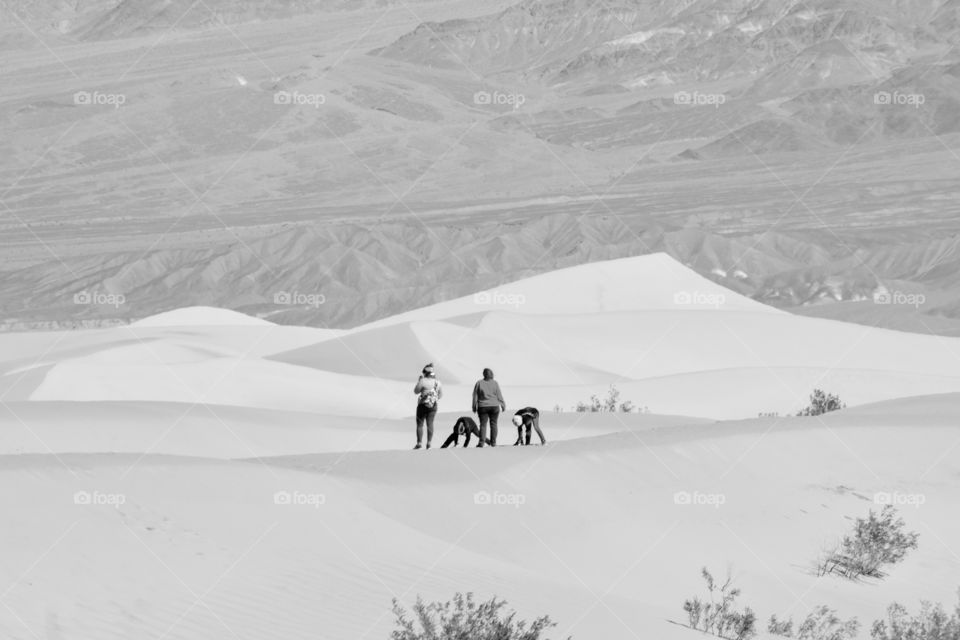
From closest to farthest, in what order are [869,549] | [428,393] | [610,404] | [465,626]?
1. [465,626]
2. [869,549]
3. [428,393]
4. [610,404]

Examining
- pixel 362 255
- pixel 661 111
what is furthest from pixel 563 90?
pixel 362 255

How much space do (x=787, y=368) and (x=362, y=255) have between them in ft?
192

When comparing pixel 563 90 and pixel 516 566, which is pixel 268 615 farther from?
pixel 563 90

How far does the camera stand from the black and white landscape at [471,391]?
9562mm

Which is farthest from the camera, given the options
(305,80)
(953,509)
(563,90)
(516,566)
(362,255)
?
(563,90)

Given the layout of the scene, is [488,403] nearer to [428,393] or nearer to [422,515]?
[428,393]

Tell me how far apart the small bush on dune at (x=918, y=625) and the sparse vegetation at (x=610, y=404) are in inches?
548

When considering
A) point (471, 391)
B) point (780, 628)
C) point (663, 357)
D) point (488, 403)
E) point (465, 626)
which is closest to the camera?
point (465, 626)

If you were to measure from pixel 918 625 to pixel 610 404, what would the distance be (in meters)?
16.3

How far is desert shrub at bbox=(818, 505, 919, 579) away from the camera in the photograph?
12.5 meters

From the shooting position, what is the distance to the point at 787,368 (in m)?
31.2

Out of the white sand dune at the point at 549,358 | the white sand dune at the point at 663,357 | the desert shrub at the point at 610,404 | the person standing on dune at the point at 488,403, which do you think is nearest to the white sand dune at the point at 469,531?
the person standing on dune at the point at 488,403

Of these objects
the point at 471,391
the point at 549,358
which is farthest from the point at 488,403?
the point at 549,358

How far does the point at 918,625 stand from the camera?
1025 cm
